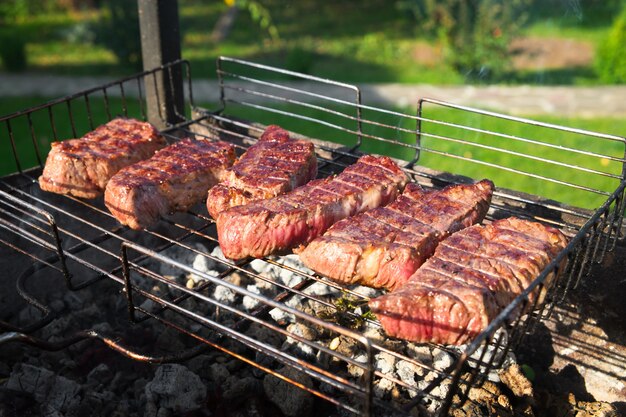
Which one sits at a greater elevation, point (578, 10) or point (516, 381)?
point (516, 381)

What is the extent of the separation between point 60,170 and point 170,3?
1943 mm

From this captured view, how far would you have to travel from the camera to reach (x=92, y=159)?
4.64 metres

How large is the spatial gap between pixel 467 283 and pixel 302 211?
3.54ft

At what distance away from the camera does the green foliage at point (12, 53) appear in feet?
41.2

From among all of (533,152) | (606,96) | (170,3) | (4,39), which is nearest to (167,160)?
(170,3)

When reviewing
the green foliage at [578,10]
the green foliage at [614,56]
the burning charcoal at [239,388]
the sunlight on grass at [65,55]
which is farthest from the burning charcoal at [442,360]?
the green foliage at [578,10]

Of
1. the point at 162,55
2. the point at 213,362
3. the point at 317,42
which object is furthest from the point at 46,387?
the point at 317,42

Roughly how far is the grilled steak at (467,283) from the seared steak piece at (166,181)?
1.74 m

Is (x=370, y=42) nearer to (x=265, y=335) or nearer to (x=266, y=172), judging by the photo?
(x=266, y=172)

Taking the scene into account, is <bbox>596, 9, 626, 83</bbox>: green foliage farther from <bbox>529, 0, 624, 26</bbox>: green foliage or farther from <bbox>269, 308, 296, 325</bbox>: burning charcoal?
<bbox>269, 308, 296, 325</bbox>: burning charcoal

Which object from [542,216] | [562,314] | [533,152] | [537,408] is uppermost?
[542,216]

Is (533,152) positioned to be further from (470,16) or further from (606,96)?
(470,16)

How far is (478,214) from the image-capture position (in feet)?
13.1

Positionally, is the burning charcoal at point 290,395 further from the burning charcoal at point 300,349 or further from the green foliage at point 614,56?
the green foliage at point 614,56
